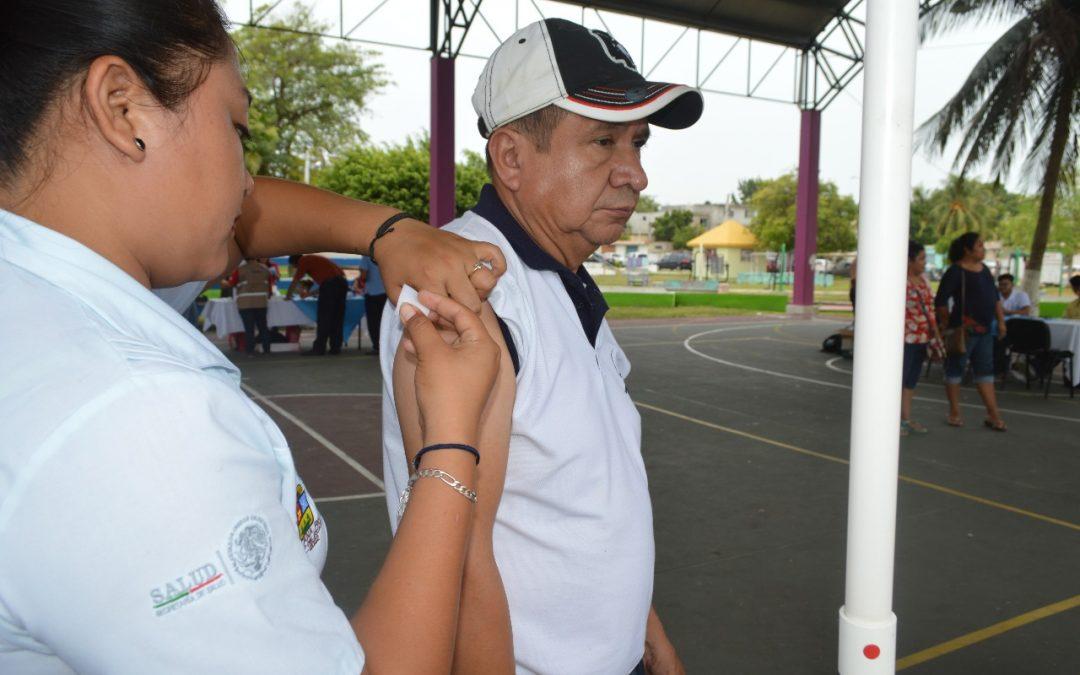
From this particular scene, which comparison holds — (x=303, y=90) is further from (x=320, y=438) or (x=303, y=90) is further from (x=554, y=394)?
(x=554, y=394)

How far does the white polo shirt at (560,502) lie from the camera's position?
1.26 m

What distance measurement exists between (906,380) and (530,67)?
6591mm

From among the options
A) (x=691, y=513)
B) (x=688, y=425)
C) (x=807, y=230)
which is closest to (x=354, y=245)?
(x=691, y=513)

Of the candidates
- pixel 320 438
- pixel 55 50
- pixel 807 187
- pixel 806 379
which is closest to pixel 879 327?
pixel 55 50

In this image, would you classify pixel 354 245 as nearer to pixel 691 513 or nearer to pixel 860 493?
pixel 860 493

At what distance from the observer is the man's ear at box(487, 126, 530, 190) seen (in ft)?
5.03

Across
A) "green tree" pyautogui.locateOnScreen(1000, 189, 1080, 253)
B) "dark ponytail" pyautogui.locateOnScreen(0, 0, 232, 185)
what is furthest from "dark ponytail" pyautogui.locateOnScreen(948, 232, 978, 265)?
"green tree" pyautogui.locateOnScreen(1000, 189, 1080, 253)

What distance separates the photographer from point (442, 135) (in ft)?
49.6

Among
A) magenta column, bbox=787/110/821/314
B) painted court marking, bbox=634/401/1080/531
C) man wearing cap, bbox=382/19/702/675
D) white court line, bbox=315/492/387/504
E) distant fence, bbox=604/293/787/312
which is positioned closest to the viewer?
man wearing cap, bbox=382/19/702/675

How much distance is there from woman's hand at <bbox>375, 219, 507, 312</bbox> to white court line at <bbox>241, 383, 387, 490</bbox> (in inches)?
169

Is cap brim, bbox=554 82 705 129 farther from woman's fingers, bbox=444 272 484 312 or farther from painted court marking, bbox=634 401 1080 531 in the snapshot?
painted court marking, bbox=634 401 1080 531

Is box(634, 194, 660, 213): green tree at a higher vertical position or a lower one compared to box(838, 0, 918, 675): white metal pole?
higher

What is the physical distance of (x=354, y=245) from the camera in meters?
1.46

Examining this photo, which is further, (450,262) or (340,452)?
(340,452)
